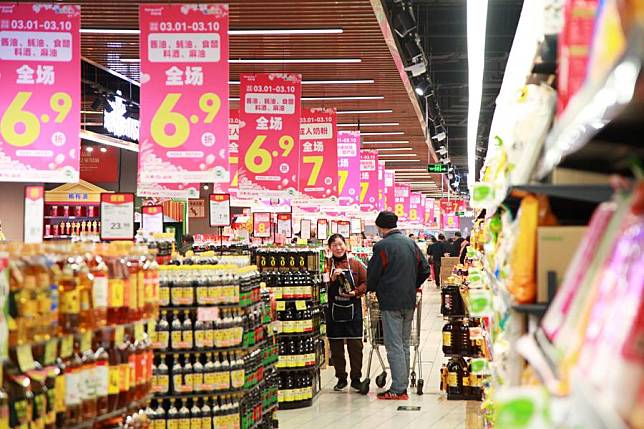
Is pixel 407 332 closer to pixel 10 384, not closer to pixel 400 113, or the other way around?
pixel 10 384

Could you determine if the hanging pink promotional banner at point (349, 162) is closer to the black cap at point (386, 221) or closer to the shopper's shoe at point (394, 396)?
the black cap at point (386, 221)

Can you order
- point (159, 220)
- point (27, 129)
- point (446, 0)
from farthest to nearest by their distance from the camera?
point (446, 0) → point (159, 220) → point (27, 129)

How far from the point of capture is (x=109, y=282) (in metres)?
4.29

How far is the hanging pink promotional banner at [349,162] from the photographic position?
18797mm

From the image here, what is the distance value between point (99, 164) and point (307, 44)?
391 inches

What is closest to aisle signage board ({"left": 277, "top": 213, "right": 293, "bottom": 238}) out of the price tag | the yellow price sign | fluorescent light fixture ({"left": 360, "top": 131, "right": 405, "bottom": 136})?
fluorescent light fixture ({"left": 360, "top": 131, "right": 405, "bottom": 136})

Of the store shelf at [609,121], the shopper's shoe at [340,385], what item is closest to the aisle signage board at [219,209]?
the shopper's shoe at [340,385]

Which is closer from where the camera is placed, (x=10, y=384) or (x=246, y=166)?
(x=10, y=384)

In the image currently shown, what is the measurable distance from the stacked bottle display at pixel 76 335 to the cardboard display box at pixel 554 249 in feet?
6.26

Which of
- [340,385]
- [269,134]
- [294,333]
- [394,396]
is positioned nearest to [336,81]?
[269,134]

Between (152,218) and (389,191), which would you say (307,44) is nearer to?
(152,218)

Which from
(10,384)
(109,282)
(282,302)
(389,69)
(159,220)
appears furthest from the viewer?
(389,69)

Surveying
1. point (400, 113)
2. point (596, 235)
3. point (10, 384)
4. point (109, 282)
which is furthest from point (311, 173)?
point (596, 235)

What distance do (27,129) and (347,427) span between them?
13.4 ft
